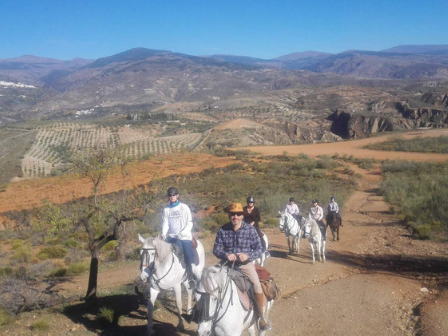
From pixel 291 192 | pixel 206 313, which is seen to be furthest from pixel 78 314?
pixel 291 192

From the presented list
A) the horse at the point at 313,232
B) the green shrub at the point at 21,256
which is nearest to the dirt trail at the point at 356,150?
the horse at the point at 313,232

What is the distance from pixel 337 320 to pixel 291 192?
64.0 ft

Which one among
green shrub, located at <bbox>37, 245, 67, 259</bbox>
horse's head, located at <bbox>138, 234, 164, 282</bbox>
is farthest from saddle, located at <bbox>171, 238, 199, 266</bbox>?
green shrub, located at <bbox>37, 245, 67, 259</bbox>

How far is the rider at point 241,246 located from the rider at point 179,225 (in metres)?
1.86

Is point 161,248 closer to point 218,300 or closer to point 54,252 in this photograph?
point 218,300

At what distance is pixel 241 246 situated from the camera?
17.4ft

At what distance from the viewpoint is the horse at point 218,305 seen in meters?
4.72

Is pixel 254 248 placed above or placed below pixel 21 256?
above

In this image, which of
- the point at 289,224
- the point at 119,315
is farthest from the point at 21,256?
the point at 289,224

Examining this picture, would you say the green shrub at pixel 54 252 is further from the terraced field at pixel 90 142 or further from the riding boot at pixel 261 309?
the terraced field at pixel 90 142

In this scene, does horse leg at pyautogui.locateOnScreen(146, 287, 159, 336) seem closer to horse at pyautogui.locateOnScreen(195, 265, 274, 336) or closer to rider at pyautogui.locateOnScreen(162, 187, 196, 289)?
rider at pyautogui.locateOnScreen(162, 187, 196, 289)

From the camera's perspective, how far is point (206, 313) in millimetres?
4723

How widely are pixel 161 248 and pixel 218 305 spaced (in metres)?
2.23

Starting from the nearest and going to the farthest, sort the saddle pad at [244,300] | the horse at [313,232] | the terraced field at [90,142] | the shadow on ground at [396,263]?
the saddle pad at [244,300]
the shadow on ground at [396,263]
the horse at [313,232]
the terraced field at [90,142]
